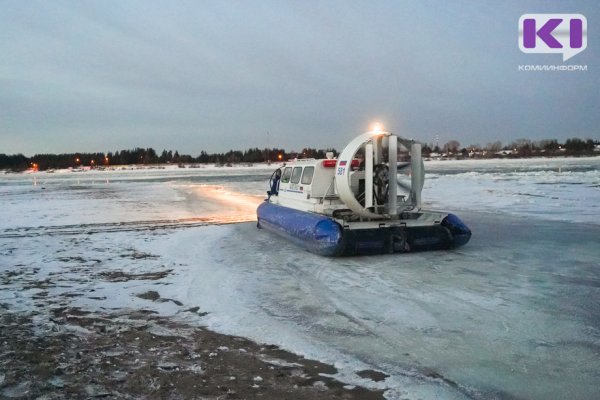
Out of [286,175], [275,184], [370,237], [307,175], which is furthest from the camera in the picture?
[275,184]

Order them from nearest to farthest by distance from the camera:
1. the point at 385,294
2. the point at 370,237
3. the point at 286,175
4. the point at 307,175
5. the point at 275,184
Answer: the point at 385,294
the point at 370,237
the point at 307,175
the point at 286,175
the point at 275,184

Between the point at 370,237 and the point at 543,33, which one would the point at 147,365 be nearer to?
the point at 370,237

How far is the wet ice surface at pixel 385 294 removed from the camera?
449cm

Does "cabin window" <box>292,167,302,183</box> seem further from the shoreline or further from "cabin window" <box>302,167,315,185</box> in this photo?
the shoreline

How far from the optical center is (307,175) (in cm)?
1198

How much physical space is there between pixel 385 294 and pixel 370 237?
8.99ft

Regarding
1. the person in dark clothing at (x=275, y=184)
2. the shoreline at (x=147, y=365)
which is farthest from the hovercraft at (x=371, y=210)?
the shoreline at (x=147, y=365)

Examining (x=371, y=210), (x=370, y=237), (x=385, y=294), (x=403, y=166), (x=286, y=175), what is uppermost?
(x=403, y=166)

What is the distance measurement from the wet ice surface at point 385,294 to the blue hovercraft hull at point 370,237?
26cm

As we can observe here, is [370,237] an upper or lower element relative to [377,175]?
lower

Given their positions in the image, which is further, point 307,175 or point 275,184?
point 275,184

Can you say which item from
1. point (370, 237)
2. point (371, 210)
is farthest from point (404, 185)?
point (370, 237)

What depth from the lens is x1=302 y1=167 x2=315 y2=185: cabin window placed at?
11.8 meters

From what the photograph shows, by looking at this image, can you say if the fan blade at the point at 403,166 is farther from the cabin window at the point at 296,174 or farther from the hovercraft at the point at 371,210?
the cabin window at the point at 296,174
